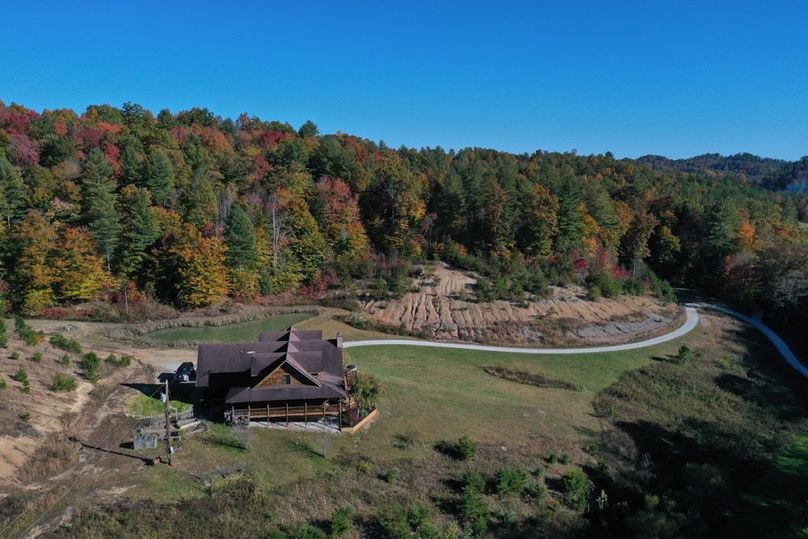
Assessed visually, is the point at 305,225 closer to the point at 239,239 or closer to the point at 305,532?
the point at 239,239

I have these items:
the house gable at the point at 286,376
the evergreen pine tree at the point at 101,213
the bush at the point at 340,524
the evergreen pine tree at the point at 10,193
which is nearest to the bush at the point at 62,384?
the house gable at the point at 286,376

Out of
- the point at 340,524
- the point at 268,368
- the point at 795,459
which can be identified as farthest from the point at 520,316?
the point at 340,524

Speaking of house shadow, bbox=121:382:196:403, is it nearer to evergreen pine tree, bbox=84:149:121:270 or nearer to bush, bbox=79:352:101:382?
bush, bbox=79:352:101:382

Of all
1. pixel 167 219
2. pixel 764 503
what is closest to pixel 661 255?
pixel 764 503

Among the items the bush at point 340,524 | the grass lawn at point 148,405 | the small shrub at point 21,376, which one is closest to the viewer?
the bush at point 340,524

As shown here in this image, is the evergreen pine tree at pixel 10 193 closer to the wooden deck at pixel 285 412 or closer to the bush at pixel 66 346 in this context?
the bush at pixel 66 346

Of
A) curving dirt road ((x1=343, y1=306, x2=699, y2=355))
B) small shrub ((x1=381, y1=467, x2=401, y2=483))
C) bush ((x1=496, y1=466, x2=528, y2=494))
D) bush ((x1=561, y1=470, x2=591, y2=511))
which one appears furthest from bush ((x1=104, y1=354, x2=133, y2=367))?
bush ((x1=561, y1=470, x2=591, y2=511))

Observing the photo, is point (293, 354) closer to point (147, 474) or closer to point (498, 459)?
point (147, 474)
